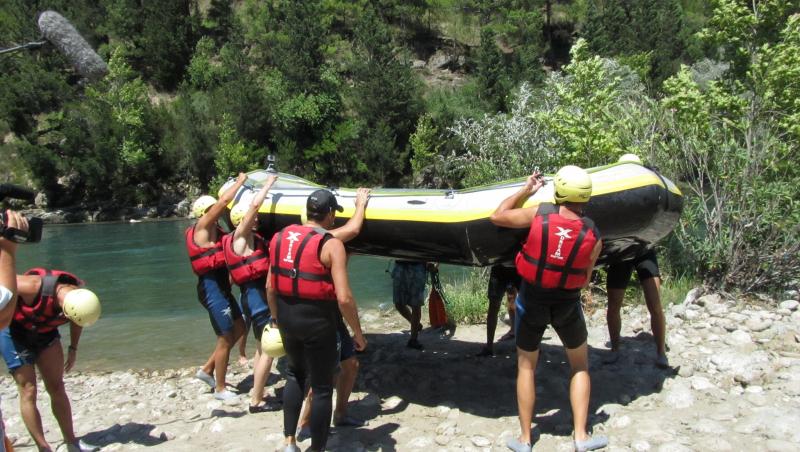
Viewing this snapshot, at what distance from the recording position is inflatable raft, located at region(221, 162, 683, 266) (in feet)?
14.4

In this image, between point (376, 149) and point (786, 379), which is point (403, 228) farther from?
point (376, 149)

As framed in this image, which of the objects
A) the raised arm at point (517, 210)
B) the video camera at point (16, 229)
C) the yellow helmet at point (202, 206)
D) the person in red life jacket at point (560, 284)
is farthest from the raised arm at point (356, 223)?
the video camera at point (16, 229)

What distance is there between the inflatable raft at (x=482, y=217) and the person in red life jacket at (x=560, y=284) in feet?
1.83

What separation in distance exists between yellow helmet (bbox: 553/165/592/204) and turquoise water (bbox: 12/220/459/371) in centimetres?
501

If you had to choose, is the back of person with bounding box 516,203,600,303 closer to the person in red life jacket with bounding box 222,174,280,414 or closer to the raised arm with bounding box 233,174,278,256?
the raised arm with bounding box 233,174,278,256

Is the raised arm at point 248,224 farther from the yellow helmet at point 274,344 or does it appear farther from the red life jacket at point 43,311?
the red life jacket at point 43,311

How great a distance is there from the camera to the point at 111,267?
58.5ft

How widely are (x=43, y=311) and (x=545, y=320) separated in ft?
10.0

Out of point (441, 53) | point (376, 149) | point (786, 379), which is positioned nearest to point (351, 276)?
point (786, 379)

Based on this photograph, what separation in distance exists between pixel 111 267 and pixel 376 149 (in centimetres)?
2340

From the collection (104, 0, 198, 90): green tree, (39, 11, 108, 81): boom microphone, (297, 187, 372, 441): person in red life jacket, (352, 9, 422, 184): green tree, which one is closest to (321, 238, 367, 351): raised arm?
(297, 187, 372, 441): person in red life jacket

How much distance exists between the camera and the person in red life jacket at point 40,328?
397cm

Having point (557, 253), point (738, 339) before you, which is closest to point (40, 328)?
point (557, 253)

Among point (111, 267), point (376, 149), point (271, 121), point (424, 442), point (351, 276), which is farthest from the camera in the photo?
point (271, 121)
